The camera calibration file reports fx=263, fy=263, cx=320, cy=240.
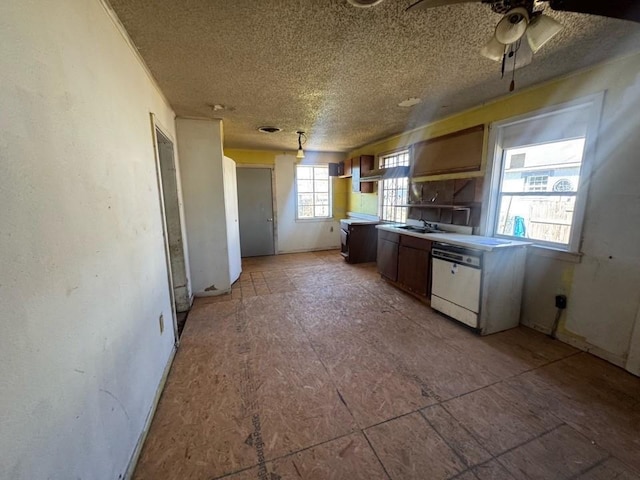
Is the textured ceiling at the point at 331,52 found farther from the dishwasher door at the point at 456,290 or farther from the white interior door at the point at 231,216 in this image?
the dishwasher door at the point at 456,290

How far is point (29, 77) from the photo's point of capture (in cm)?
84

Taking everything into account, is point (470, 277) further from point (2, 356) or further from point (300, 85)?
point (2, 356)

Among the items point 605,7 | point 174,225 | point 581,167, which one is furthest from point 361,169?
point 605,7

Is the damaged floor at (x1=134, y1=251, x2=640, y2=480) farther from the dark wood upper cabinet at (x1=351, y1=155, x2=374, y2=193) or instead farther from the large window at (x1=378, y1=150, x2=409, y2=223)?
the dark wood upper cabinet at (x1=351, y1=155, x2=374, y2=193)

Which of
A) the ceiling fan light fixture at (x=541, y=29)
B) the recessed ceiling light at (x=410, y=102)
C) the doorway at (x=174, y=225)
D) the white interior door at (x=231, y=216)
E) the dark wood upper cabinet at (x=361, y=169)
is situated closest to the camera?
the ceiling fan light fixture at (x=541, y=29)

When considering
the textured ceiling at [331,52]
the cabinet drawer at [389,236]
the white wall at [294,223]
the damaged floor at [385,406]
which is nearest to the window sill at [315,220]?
the white wall at [294,223]

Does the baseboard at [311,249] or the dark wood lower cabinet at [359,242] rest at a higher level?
the dark wood lower cabinet at [359,242]

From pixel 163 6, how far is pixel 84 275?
4.82 feet

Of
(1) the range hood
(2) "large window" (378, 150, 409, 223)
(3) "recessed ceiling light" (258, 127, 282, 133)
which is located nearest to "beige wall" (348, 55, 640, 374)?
(1) the range hood

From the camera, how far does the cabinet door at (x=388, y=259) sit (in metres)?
3.93

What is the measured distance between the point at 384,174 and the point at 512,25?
3484mm

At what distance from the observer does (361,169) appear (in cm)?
541

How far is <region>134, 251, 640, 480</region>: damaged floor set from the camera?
1.40 m

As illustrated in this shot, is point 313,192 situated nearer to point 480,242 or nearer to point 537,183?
point 480,242
